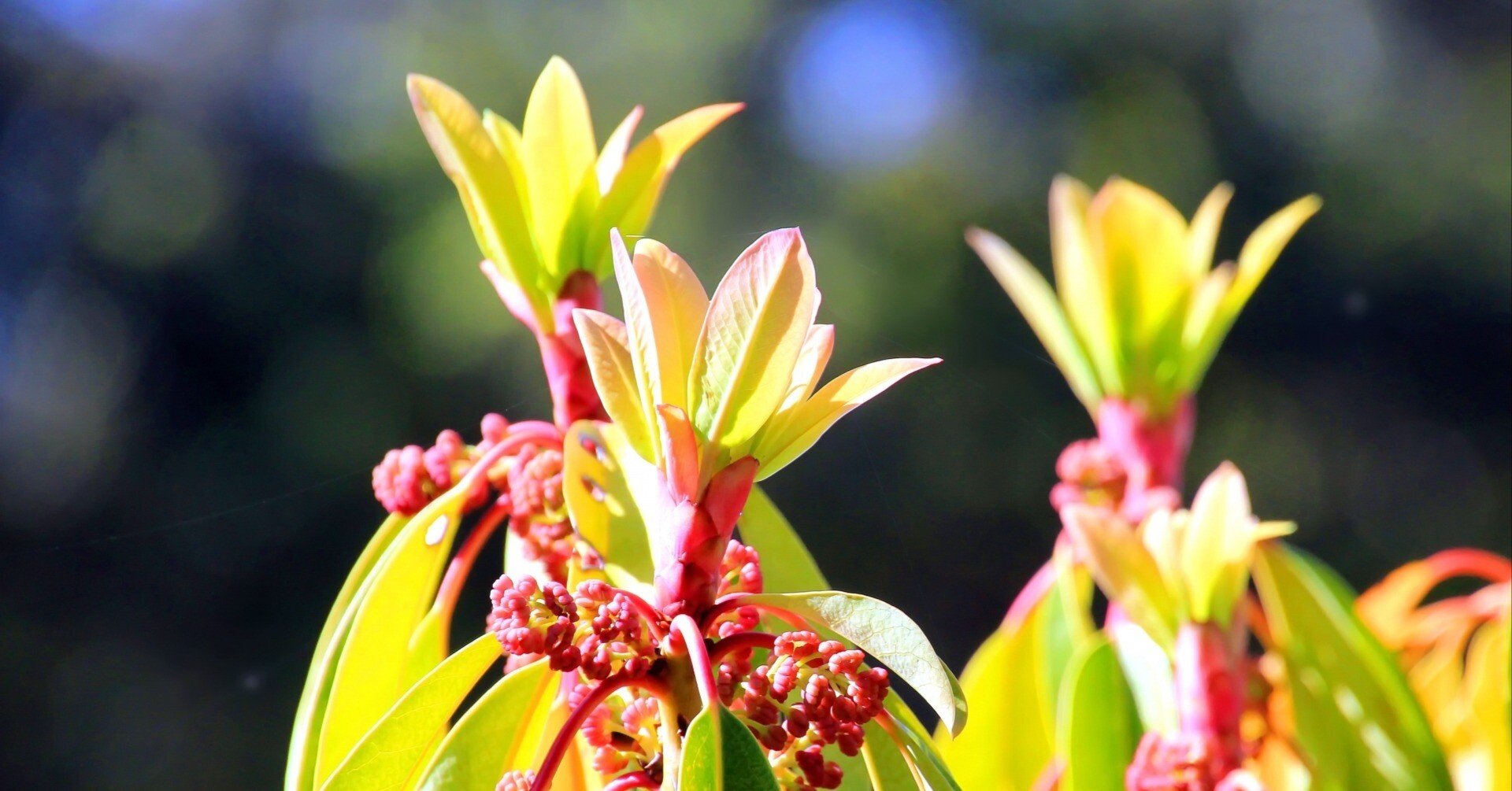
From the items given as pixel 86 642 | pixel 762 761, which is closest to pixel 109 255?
pixel 86 642

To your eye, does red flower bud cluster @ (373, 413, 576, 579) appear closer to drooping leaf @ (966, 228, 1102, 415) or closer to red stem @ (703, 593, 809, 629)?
red stem @ (703, 593, 809, 629)

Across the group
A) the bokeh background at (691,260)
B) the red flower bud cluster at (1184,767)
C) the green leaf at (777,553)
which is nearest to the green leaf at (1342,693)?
the red flower bud cluster at (1184,767)

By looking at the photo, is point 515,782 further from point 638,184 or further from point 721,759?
point 638,184

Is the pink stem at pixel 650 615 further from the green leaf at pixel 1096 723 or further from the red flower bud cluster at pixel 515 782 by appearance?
the green leaf at pixel 1096 723

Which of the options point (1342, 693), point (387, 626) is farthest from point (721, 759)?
point (1342, 693)

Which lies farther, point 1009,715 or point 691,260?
point 691,260

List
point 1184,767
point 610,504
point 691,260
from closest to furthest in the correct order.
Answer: point 610,504 < point 1184,767 < point 691,260

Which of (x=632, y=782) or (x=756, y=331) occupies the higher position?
(x=756, y=331)
